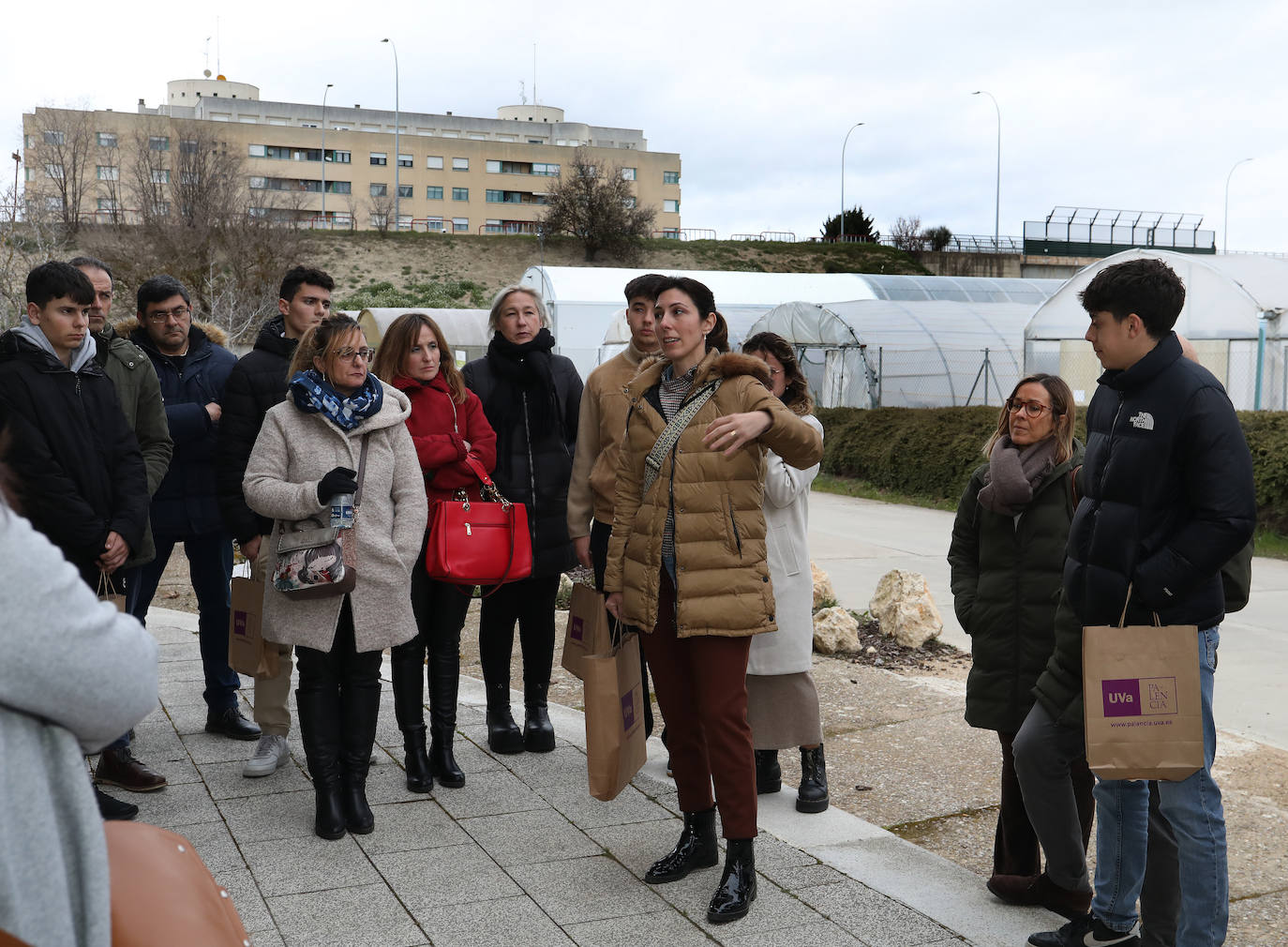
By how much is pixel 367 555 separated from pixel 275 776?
4.01ft

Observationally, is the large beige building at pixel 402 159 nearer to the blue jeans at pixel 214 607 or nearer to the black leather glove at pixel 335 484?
the blue jeans at pixel 214 607

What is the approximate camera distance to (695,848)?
3887 millimetres

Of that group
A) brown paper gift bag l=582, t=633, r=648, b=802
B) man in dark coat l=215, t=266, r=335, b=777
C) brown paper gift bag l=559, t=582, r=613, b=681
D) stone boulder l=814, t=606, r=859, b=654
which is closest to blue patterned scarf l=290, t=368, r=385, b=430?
man in dark coat l=215, t=266, r=335, b=777

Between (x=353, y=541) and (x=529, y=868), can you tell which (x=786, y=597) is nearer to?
(x=529, y=868)

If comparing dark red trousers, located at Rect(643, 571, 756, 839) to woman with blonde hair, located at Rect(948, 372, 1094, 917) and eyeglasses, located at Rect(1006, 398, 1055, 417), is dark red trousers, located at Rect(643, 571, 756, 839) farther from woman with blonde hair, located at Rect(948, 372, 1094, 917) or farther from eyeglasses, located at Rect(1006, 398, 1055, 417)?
eyeglasses, located at Rect(1006, 398, 1055, 417)

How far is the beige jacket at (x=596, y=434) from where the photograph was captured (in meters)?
4.36

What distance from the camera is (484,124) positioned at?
296 ft

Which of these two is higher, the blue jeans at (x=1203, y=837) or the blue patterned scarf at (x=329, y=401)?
the blue patterned scarf at (x=329, y=401)

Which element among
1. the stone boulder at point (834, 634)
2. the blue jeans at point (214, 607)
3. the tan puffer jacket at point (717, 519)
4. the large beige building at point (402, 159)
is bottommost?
the stone boulder at point (834, 634)

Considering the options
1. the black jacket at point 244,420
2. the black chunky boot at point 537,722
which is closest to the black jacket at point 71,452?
the black jacket at point 244,420

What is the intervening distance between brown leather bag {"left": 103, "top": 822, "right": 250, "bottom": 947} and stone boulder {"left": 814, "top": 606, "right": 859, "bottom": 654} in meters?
5.68

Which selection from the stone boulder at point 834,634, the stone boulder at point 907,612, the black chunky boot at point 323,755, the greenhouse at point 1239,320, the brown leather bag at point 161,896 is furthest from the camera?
the greenhouse at point 1239,320

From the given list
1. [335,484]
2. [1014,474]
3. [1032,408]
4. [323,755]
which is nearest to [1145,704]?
[1014,474]

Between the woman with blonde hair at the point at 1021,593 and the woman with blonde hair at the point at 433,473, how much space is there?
2.06 meters
